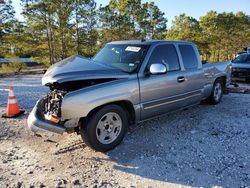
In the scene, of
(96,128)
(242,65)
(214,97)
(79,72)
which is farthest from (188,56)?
(242,65)

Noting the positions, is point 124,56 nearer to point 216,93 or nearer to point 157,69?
point 157,69

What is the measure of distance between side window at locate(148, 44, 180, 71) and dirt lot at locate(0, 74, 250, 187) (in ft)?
4.10

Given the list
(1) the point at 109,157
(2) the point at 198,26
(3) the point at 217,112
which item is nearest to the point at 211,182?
(1) the point at 109,157

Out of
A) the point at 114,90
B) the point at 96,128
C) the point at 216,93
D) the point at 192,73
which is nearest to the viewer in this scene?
the point at 96,128

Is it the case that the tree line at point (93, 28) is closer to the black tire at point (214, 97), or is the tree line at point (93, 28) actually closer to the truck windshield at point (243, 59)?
the truck windshield at point (243, 59)

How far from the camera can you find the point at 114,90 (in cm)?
448

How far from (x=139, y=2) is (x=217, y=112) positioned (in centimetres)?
2941

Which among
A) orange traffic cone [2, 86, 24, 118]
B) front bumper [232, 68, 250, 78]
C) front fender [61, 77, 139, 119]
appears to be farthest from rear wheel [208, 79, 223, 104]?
front bumper [232, 68, 250, 78]

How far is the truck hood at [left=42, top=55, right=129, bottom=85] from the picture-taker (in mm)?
4265

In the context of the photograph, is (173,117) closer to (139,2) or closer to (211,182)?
(211,182)

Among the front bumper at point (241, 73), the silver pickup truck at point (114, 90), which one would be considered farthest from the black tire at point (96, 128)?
the front bumper at point (241, 73)

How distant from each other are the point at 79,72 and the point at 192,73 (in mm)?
2800

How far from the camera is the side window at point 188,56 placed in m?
6.04

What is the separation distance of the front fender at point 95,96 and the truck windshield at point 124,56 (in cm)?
40
